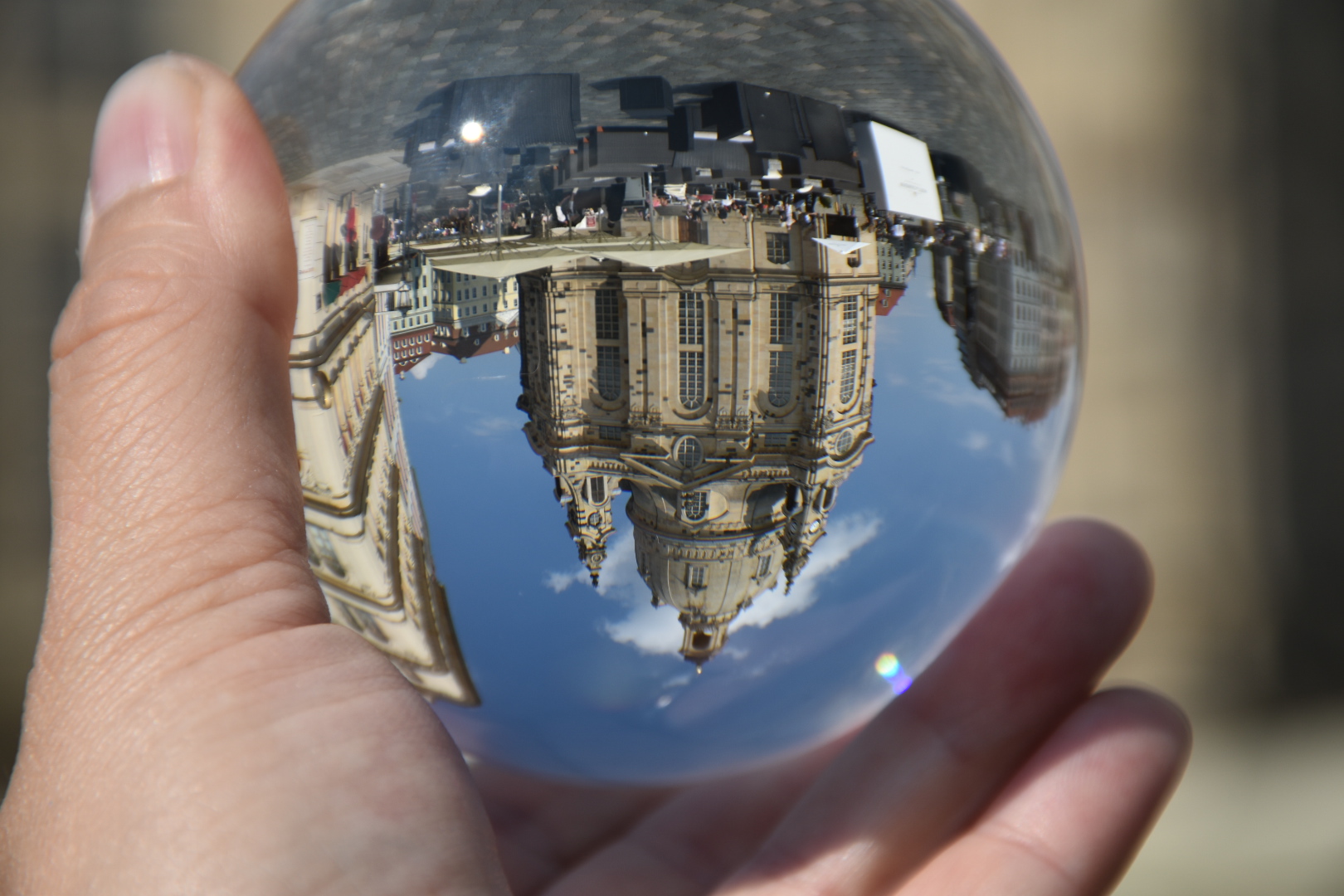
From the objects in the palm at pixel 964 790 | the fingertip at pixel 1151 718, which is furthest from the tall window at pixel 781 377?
the fingertip at pixel 1151 718

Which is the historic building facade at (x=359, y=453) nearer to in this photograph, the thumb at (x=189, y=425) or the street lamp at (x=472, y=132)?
the thumb at (x=189, y=425)

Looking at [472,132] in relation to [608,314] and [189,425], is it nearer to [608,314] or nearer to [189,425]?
[608,314]

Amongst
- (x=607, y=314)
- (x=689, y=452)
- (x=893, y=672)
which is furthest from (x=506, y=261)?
(x=893, y=672)

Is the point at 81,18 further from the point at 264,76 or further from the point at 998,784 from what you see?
the point at 998,784

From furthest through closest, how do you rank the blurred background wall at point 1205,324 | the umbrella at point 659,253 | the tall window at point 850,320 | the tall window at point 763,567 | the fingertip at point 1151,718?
the blurred background wall at point 1205,324, the fingertip at point 1151,718, the tall window at point 763,567, the tall window at point 850,320, the umbrella at point 659,253

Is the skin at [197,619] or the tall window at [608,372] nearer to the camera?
the tall window at [608,372]

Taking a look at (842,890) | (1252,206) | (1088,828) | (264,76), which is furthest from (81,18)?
(1252,206)
